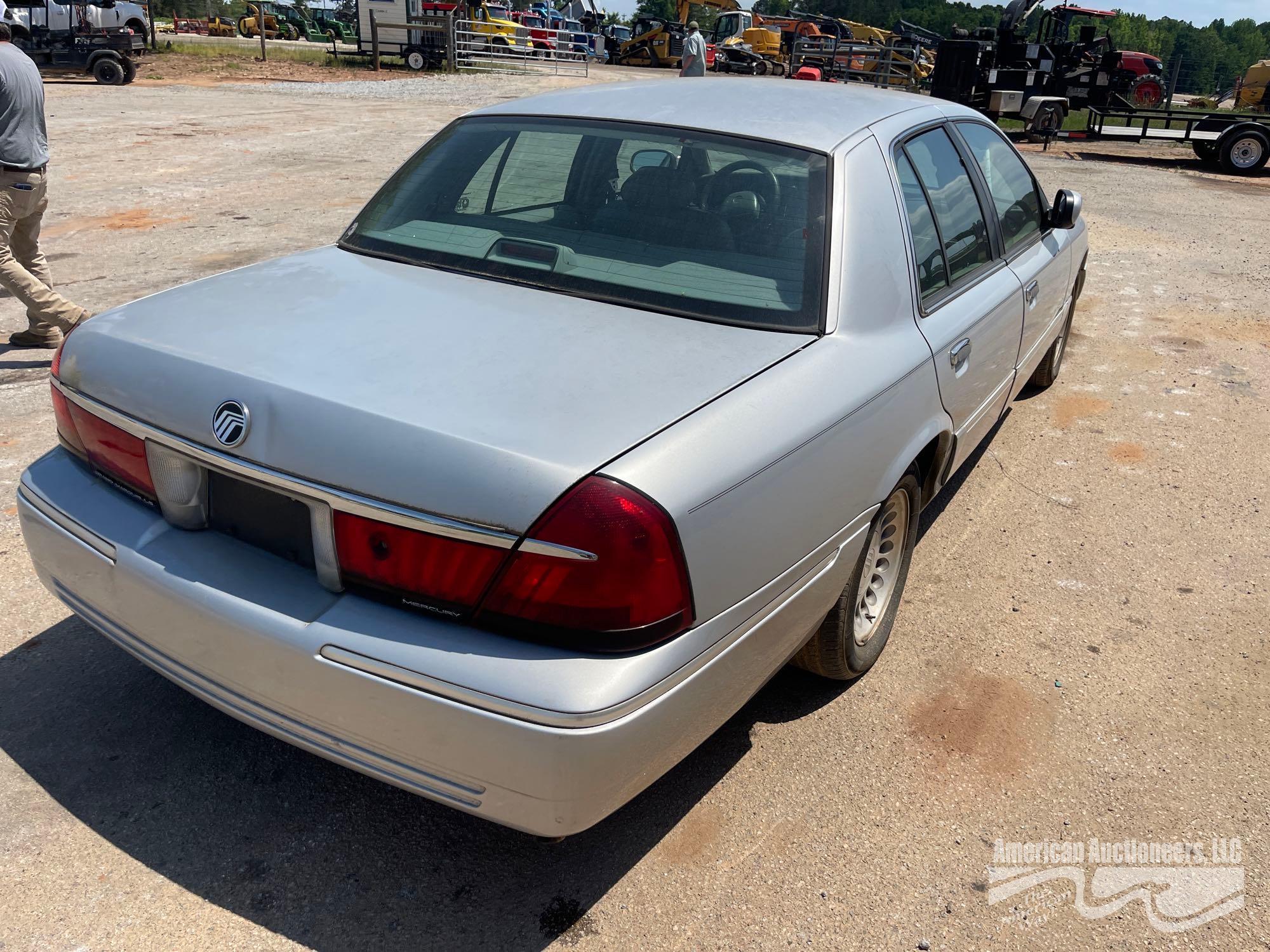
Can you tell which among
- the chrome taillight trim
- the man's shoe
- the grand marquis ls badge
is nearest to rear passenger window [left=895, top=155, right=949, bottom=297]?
the chrome taillight trim

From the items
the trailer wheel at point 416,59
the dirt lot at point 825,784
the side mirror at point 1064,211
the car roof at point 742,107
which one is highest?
the trailer wheel at point 416,59

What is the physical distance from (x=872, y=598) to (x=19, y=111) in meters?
5.30

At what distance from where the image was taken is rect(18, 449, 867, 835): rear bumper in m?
1.90

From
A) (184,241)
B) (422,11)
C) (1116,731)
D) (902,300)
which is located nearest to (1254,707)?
(1116,731)

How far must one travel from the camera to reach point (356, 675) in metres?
1.97

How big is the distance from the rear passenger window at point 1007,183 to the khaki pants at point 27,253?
16.3ft

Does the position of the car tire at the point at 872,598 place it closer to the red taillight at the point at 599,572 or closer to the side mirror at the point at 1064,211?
the red taillight at the point at 599,572

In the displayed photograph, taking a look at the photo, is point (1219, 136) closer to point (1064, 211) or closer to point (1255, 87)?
point (1255, 87)

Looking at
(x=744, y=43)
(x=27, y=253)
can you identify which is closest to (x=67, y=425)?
(x=27, y=253)

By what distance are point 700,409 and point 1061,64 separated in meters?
23.5

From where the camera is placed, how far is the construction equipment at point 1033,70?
20016mm

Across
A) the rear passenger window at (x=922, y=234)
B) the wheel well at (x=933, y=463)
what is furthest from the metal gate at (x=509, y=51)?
the wheel well at (x=933, y=463)

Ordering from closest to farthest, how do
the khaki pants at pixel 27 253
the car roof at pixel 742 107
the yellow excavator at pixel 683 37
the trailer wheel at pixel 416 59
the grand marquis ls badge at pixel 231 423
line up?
the grand marquis ls badge at pixel 231 423, the car roof at pixel 742 107, the khaki pants at pixel 27 253, the trailer wheel at pixel 416 59, the yellow excavator at pixel 683 37

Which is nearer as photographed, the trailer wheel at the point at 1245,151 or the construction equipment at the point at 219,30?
the trailer wheel at the point at 1245,151
